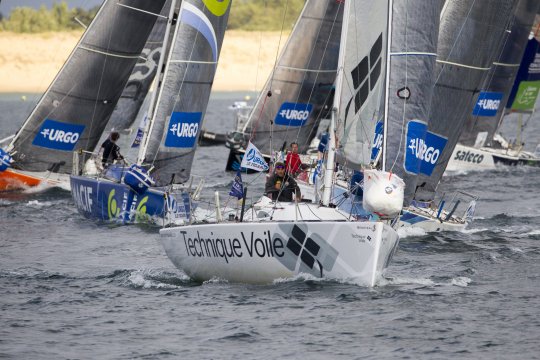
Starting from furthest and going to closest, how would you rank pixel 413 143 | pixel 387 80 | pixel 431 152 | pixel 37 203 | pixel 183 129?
pixel 37 203 < pixel 183 129 < pixel 431 152 < pixel 413 143 < pixel 387 80

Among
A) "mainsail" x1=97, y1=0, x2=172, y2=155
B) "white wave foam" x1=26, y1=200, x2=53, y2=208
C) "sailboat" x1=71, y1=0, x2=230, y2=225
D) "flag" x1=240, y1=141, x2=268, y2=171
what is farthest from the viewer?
"mainsail" x1=97, y1=0, x2=172, y2=155

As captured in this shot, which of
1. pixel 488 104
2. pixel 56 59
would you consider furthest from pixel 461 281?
pixel 56 59

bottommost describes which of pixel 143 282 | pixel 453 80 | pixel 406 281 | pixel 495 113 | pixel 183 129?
pixel 143 282

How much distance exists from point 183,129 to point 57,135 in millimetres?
4602

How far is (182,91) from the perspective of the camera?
23891 mm

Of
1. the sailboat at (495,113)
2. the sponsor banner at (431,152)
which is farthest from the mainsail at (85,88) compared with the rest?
the sailboat at (495,113)

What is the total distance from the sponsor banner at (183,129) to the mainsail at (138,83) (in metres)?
6.44

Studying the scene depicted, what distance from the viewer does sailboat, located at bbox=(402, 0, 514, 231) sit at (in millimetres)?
22469

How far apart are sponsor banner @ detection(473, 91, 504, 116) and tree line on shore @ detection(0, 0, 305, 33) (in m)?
73.9

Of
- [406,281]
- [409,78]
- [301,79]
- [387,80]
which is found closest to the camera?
[387,80]

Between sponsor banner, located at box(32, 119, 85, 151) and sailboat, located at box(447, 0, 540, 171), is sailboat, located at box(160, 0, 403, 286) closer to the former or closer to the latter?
sponsor banner, located at box(32, 119, 85, 151)

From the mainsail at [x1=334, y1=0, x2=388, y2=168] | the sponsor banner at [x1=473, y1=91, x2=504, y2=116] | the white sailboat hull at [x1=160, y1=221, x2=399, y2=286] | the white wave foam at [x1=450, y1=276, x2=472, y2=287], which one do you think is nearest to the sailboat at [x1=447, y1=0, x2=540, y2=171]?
the sponsor banner at [x1=473, y1=91, x2=504, y2=116]

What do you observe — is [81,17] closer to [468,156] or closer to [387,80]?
[468,156]

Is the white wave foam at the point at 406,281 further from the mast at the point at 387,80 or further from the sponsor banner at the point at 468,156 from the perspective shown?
the sponsor banner at the point at 468,156
